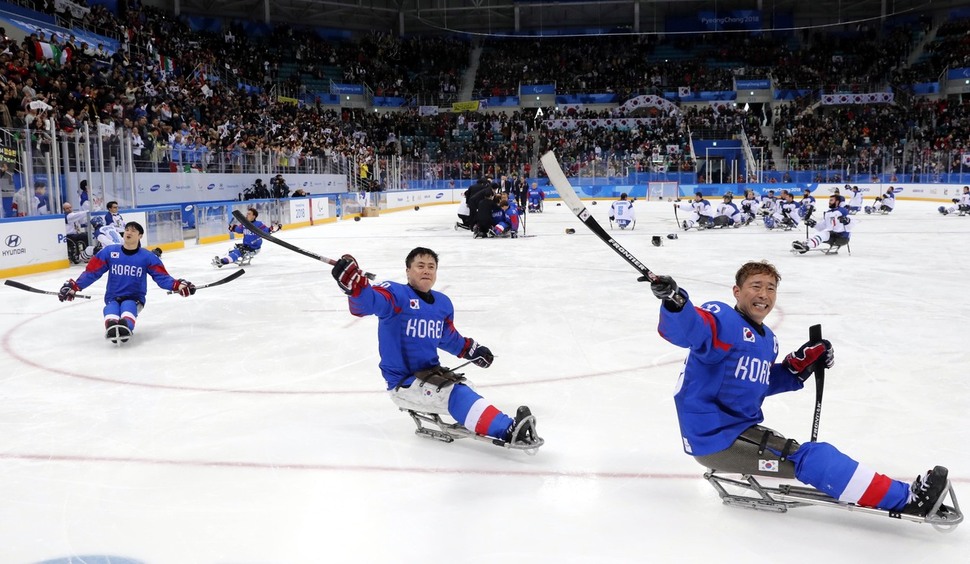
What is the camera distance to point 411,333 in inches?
139

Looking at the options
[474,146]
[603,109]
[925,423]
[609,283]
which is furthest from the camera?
[603,109]

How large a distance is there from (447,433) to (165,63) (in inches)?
923

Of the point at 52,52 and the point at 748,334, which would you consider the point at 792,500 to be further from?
the point at 52,52

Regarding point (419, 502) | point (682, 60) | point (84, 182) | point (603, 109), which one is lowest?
point (419, 502)

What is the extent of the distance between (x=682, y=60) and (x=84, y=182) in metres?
34.8

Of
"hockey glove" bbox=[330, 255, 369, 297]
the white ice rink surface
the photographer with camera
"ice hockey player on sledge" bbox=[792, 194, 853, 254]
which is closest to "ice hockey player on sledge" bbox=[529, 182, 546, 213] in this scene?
the photographer with camera

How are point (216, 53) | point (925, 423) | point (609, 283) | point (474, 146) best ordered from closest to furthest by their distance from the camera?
1. point (925, 423)
2. point (609, 283)
3. point (216, 53)
4. point (474, 146)

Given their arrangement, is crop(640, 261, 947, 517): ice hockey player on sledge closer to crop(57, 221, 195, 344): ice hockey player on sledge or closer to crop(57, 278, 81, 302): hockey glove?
crop(57, 221, 195, 344): ice hockey player on sledge

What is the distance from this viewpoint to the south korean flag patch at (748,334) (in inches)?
106

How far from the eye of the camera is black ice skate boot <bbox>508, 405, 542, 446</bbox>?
10.7 ft

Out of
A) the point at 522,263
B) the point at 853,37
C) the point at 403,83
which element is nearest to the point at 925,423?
the point at 522,263

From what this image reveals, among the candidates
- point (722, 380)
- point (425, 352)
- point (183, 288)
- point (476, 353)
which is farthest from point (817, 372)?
point (183, 288)

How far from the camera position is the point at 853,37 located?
39625 millimetres

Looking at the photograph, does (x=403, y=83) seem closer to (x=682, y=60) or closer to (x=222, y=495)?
(x=682, y=60)
